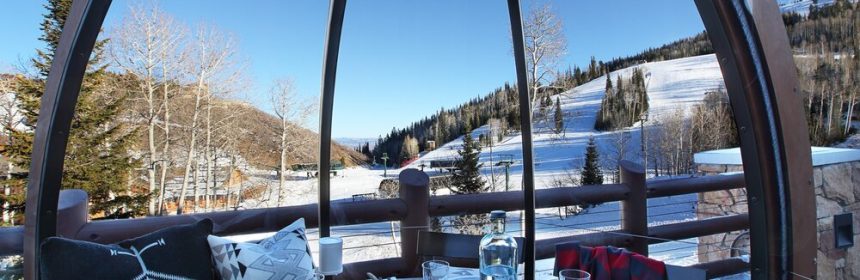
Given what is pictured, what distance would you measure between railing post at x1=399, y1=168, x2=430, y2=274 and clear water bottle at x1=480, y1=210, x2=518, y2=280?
4.42 ft

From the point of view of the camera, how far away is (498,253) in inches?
46.8

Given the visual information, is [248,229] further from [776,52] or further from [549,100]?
[549,100]

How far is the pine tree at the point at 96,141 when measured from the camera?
10969 mm

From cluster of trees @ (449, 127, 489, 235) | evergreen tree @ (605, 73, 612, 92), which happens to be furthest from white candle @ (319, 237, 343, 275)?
cluster of trees @ (449, 127, 489, 235)

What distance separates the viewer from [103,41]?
11734 millimetres

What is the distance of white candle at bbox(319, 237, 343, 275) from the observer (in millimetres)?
1348

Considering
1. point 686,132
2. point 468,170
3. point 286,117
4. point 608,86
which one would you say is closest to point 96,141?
point 286,117

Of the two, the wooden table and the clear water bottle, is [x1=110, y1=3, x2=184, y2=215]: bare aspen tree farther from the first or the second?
the clear water bottle

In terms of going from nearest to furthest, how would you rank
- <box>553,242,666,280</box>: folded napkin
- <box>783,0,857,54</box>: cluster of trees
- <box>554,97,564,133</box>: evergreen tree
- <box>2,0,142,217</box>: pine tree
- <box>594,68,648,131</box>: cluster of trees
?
<box>553,242,666,280</box>: folded napkin, <box>783,0,857,54</box>: cluster of trees, <box>594,68,648,131</box>: cluster of trees, <box>554,97,564,133</box>: evergreen tree, <box>2,0,142,217</box>: pine tree

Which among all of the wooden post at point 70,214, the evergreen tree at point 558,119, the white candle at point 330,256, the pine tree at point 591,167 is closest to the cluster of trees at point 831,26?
the white candle at point 330,256

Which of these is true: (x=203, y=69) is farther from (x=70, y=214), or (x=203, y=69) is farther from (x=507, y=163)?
(x=70, y=214)

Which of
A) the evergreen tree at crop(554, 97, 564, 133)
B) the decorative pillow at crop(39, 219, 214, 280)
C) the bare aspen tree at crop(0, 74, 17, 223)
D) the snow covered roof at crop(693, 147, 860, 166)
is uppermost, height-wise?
the bare aspen tree at crop(0, 74, 17, 223)

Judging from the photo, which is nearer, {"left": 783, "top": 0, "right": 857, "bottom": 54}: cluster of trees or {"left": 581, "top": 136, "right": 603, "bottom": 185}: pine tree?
{"left": 783, "top": 0, "right": 857, "bottom": 54}: cluster of trees

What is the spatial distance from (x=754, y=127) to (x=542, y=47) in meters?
8.88
